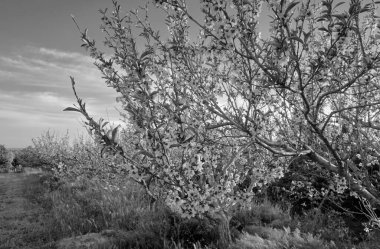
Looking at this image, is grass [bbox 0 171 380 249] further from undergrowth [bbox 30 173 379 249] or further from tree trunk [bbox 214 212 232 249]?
tree trunk [bbox 214 212 232 249]

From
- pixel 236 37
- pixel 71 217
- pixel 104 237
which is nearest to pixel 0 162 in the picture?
pixel 71 217

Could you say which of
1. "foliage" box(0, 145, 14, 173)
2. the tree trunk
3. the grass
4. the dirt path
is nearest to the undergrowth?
the grass

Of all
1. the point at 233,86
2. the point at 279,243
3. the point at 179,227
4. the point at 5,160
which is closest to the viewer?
the point at 233,86

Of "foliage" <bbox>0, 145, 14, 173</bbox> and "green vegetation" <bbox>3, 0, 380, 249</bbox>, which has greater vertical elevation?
"green vegetation" <bbox>3, 0, 380, 249</bbox>

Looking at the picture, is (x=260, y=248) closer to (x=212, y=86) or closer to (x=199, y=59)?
(x=212, y=86)

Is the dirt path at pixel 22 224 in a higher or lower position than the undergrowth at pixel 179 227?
lower

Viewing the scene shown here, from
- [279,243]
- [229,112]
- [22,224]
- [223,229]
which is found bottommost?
[22,224]

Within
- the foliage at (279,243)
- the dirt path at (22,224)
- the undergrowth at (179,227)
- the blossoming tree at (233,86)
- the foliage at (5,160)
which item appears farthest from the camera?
the foliage at (5,160)

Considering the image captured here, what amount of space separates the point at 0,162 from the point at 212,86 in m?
31.2

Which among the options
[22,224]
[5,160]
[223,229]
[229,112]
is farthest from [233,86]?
[5,160]

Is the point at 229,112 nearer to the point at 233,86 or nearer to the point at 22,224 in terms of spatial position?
the point at 233,86

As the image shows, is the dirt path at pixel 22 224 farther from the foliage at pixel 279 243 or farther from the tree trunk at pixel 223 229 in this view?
the foliage at pixel 279 243

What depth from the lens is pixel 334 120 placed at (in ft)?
14.1

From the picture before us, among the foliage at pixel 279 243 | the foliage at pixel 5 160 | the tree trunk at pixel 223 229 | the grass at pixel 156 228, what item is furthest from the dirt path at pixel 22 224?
the foliage at pixel 5 160
